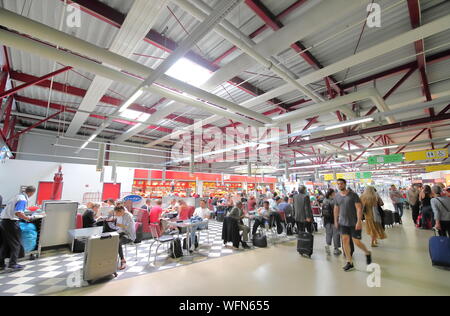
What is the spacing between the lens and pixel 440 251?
3686 millimetres

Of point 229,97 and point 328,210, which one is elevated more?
point 229,97

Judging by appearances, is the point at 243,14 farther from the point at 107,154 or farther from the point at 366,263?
the point at 107,154

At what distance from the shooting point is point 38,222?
4840mm

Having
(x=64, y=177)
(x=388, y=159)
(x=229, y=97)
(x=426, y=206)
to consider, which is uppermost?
(x=229, y=97)

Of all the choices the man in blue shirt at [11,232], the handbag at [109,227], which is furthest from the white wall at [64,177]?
the handbag at [109,227]

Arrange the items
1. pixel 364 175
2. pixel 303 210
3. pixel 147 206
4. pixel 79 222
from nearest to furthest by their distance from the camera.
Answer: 1. pixel 303 210
2. pixel 79 222
3. pixel 147 206
4. pixel 364 175

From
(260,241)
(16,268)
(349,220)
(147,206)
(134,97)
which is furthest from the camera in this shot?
(147,206)

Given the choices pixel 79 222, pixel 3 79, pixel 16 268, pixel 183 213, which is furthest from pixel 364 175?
pixel 3 79

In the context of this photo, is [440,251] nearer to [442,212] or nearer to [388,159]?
[442,212]

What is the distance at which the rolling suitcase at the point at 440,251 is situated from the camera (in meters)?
3.62

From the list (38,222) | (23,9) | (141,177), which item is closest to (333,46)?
(23,9)

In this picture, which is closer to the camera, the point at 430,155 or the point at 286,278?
the point at 286,278

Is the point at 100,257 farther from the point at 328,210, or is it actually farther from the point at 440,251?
the point at 440,251
